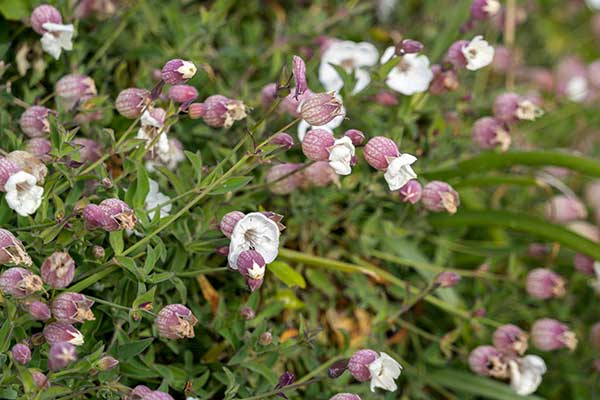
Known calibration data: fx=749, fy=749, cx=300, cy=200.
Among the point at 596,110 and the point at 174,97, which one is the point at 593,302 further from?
the point at 174,97

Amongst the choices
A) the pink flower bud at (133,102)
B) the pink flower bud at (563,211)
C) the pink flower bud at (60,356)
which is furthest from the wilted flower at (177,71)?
the pink flower bud at (563,211)

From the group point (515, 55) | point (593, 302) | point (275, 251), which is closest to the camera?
point (275, 251)

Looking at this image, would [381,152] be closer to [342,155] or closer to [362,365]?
[342,155]

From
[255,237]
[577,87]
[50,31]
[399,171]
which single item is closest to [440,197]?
[399,171]

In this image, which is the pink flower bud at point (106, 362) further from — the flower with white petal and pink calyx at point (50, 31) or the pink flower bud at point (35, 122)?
the flower with white petal and pink calyx at point (50, 31)

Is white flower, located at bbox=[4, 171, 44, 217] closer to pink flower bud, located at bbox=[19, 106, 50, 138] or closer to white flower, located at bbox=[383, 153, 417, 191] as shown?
pink flower bud, located at bbox=[19, 106, 50, 138]

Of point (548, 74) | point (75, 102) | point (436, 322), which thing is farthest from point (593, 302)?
point (75, 102)
